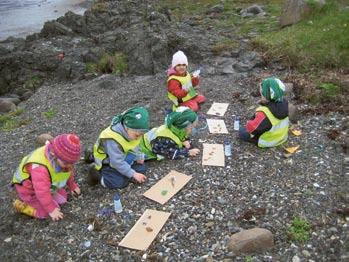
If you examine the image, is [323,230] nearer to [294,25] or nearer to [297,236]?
[297,236]

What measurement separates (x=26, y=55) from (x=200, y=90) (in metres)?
7.07

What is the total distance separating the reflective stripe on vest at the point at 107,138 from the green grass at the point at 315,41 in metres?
6.11

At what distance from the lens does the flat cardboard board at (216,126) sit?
9203mm

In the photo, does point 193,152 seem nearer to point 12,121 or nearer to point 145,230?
point 145,230

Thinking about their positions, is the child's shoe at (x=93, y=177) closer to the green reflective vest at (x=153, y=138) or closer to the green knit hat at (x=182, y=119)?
the green reflective vest at (x=153, y=138)

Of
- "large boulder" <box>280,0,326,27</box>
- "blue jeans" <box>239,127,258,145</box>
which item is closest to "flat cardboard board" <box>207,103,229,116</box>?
"blue jeans" <box>239,127,258,145</box>

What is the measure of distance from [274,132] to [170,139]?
6.14ft

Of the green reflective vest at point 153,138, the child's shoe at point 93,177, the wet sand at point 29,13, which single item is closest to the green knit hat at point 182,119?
the green reflective vest at point 153,138

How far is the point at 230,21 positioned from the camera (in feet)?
60.2

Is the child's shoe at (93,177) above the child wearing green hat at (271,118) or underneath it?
underneath

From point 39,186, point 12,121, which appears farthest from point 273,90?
point 12,121

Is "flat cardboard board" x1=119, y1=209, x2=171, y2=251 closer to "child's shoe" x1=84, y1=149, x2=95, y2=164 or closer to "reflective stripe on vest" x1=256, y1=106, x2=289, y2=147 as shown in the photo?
"child's shoe" x1=84, y1=149, x2=95, y2=164

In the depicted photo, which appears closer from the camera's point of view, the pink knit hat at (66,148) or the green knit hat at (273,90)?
the pink knit hat at (66,148)

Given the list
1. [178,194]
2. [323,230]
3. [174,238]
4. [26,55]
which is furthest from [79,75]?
[323,230]
